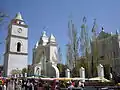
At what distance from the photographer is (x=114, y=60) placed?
41094 millimetres

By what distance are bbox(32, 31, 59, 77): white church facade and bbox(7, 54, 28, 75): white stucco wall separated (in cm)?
367

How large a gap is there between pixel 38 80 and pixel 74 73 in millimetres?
13784

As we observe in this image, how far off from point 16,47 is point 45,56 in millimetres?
9255

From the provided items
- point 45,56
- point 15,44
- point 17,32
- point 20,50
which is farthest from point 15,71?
point 17,32

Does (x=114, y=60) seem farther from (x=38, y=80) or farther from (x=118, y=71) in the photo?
(x=38, y=80)

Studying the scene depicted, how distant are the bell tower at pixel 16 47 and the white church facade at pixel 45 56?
4.54 m

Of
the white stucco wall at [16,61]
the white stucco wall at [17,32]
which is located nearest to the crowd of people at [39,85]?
the white stucco wall at [16,61]

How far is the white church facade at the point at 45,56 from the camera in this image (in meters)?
50.9

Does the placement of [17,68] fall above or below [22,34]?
below

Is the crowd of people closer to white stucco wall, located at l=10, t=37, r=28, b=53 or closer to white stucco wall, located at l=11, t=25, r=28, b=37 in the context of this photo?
white stucco wall, located at l=10, t=37, r=28, b=53

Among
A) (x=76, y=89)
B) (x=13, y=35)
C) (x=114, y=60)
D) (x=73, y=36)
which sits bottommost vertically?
(x=76, y=89)

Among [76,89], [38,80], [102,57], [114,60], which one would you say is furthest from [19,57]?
[76,89]

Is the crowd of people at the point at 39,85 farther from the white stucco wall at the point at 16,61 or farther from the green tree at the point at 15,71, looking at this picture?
the white stucco wall at the point at 16,61

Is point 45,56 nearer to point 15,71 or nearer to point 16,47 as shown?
point 16,47
